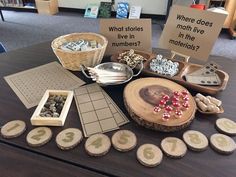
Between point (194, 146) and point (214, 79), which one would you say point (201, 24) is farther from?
point (194, 146)

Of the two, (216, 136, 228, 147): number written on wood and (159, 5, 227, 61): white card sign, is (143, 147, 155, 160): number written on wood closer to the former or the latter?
(216, 136, 228, 147): number written on wood

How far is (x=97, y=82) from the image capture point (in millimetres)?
798

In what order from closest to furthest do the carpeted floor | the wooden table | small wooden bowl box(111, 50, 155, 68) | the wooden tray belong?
the wooden table < the wooden tray < small wooden bowl box(111, 50, 155, 68) < the carpeted floor

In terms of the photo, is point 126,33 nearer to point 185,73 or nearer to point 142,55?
point 142,55

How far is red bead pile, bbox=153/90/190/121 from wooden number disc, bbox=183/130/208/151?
0.06 metres

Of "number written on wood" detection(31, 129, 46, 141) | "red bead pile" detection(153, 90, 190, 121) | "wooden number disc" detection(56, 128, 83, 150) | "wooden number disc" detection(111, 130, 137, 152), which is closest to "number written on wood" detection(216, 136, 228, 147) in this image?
"red bead pile" detection(153, 90, 190, 121)

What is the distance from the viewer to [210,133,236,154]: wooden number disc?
22.3 inches

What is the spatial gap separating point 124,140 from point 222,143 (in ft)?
0.86

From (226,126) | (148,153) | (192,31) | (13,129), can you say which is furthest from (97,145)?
(192,31)

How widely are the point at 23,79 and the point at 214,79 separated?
72 centimetres

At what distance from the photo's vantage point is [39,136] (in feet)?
1.98

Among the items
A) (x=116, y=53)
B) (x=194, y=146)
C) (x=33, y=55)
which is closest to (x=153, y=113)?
(x=194, y=146)

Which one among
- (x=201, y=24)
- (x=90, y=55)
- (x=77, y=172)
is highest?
(x=201, y=24)

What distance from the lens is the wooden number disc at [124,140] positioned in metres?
0.57
